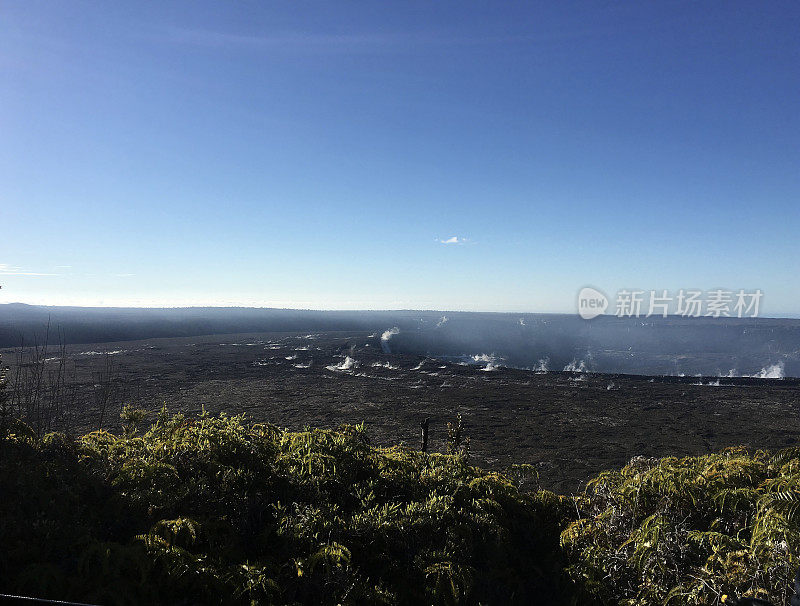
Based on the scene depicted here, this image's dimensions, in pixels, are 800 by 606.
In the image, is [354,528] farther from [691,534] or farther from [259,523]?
[691,534]

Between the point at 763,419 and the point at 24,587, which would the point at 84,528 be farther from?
the point at 763,419

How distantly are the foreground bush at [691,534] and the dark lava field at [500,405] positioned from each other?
39.7ft

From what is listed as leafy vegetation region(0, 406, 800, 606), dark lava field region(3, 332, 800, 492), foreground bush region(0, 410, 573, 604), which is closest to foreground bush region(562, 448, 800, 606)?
leafy vegetation region(0, 406, 800, 606)

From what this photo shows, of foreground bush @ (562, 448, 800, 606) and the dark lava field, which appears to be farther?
the dark lava field

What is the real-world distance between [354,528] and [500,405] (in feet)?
81.7

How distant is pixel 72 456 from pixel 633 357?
83710 mm

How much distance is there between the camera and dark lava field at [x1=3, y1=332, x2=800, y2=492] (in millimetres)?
18125

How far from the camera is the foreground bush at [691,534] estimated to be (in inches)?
82.5

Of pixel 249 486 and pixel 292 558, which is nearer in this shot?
pixel 292 558

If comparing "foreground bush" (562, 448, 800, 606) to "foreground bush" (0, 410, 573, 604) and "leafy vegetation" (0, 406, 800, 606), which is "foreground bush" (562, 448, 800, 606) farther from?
"foreground bush" (0, 410, 573, 604)

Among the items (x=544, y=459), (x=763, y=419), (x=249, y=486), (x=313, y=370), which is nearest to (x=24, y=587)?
(x=249, y=486)

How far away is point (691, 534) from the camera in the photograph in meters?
2.40

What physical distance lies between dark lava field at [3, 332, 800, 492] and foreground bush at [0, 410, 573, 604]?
33.8ft

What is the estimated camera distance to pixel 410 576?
8.05 ft
